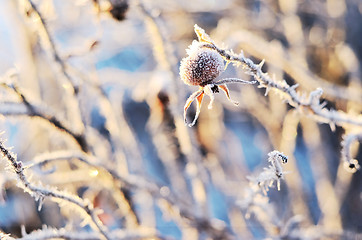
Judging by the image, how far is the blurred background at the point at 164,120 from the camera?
0.92 meters

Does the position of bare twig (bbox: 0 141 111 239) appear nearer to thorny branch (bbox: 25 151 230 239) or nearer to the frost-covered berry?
thorny branch (bbox: 25 151 230 239)

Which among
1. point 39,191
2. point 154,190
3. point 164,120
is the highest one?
point 164,120

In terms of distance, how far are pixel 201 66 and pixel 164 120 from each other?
2.91ft

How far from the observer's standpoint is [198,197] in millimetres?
1132

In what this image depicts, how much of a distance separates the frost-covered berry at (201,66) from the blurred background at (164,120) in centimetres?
5

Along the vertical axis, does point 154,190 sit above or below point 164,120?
below

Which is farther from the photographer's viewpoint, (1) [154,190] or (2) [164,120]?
(2) [164,120]

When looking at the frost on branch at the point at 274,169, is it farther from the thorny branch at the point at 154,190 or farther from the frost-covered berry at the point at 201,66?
the thorny branch at the point at 154,190

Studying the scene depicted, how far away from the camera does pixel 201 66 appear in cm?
60

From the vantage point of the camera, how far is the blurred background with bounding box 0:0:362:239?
917mm

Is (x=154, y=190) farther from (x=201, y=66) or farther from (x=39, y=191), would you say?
Result: (x=201, y=66)

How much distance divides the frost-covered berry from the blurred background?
0.05 m

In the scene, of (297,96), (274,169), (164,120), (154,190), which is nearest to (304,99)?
(297,96)

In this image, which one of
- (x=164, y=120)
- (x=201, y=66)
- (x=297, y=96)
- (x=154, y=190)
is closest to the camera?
(x=201, y=66)
